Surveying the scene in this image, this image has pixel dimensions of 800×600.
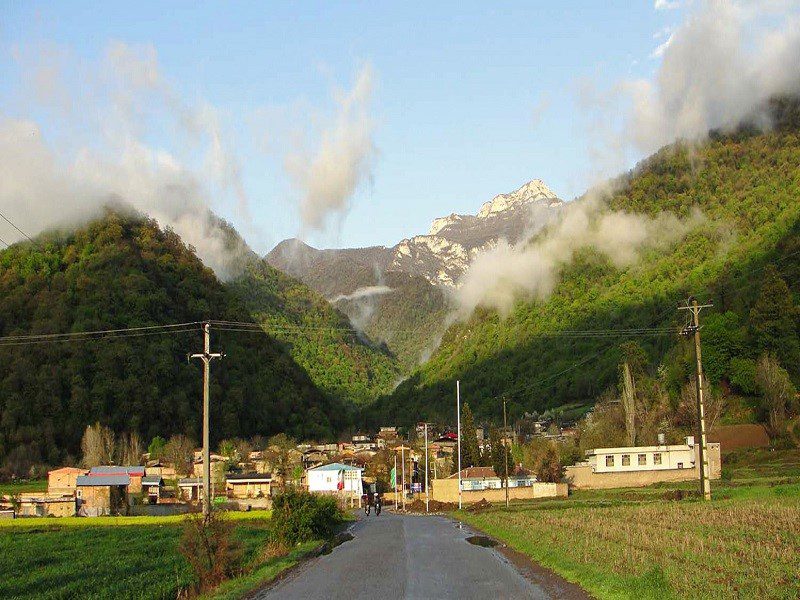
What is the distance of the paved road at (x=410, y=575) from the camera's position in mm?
17422

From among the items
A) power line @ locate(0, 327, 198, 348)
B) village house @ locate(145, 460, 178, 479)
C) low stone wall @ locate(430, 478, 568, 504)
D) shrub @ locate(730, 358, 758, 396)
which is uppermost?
power line @ locate(0, 327, 198, 348)

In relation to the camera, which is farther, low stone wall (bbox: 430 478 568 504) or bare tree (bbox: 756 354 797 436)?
bare tree (bbox: 756 354 797 436)

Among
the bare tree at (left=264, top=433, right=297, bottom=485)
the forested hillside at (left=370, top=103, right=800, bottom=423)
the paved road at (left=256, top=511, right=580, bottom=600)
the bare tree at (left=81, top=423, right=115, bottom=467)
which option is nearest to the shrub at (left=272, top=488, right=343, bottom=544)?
the paved road at (left=256, top=511, right=580, bottom=600)

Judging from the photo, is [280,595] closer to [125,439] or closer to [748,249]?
[125,439]

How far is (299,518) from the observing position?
34.9 meters

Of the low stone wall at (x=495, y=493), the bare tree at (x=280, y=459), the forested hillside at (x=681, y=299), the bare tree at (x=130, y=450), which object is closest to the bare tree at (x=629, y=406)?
the forested hillside at (x=681, y=299)

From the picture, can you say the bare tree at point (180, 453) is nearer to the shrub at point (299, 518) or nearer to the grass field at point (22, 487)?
the grass field at point (22, 487)

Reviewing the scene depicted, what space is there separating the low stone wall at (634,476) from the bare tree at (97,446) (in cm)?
5956

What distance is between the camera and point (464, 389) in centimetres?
17800

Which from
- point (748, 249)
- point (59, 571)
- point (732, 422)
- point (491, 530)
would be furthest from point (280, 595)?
point (748, 249)

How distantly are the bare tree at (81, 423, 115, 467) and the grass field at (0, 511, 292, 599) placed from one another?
6260 cm

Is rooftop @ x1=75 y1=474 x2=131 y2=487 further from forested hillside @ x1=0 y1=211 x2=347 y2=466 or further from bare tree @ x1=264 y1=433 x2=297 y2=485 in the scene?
forested hillside @ x1=0 y1=211 x2=347 y2=466

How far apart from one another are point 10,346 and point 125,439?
20708mm

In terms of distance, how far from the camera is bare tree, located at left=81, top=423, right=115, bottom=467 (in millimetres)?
112875
